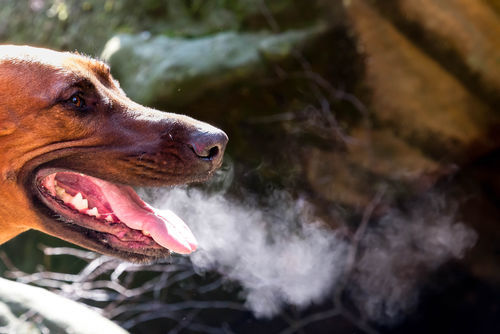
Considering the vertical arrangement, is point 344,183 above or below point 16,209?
below

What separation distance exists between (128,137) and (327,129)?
202 centimetres

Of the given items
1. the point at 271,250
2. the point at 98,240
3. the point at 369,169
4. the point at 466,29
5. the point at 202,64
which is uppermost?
the point at 466,29

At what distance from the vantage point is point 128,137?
215 cm

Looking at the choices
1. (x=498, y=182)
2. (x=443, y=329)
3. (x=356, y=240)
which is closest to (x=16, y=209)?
(x=356, y=240)

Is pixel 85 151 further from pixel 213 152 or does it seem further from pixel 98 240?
pixel 213 152

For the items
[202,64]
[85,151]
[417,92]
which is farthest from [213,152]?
[417,92]

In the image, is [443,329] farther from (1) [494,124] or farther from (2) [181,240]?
(2) [181,240]

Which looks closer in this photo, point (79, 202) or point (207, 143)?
point (207, 143)

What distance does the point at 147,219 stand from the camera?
7.26 ft

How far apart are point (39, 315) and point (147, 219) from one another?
21.7 inches

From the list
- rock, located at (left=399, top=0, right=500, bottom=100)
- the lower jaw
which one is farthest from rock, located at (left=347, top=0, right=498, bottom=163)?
the lower jaw

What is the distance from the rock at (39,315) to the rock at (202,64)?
70.6 inches

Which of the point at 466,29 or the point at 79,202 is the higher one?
the point at 466,29

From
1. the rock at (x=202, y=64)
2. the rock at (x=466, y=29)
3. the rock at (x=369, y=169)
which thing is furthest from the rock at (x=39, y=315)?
the rock at (x=466, y=29)
